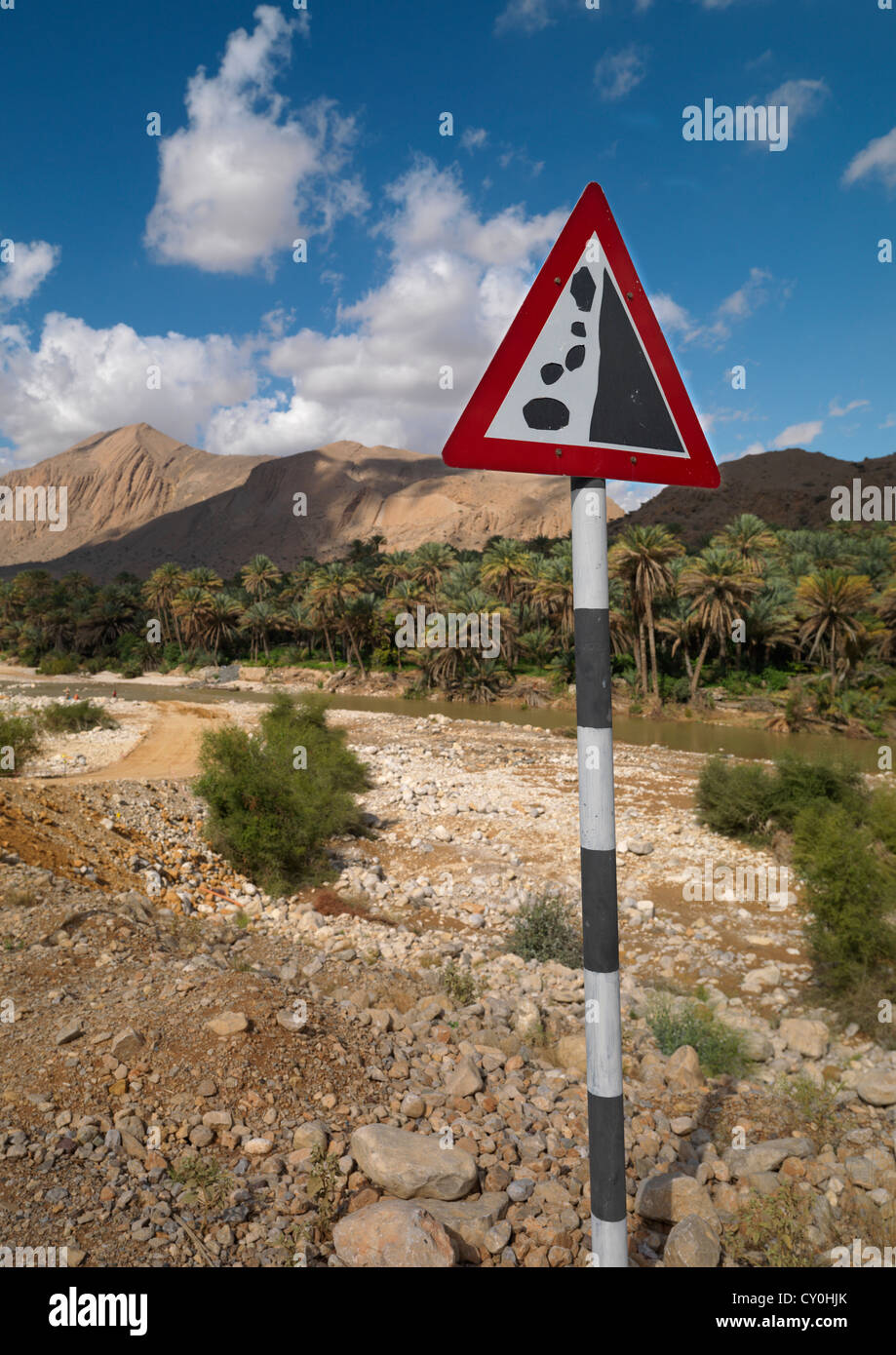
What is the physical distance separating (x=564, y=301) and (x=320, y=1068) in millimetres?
4033

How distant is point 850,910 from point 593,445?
6601mm

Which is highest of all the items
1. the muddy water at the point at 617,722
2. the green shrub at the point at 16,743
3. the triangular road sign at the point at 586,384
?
the triangular road sign at the point at 586,384

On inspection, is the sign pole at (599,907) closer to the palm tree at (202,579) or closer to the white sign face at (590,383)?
the white sign face at (590,383)

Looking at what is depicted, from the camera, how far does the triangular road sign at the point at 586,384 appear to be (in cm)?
172

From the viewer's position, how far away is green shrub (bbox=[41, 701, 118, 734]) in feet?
79.5

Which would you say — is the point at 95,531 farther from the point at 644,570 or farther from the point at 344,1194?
the point at 344,1194

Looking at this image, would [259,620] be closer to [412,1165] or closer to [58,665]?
[58,665]

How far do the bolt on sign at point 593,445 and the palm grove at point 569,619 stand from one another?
29256 mm

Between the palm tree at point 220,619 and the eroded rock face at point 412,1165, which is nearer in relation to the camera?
the eroded rock face at point 412,1165

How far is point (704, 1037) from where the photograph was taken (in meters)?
5.33

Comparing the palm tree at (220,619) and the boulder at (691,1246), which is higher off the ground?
the palm tree at (220,619)

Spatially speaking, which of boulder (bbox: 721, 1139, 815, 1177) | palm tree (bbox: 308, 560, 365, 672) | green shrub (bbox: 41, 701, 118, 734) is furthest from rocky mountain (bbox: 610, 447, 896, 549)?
boulder (bbox: 721, 1139, 815, 1177)

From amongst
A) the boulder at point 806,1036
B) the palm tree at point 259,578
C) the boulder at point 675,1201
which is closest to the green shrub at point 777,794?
the boulder at point 806,1036

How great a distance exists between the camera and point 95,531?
159 metres
